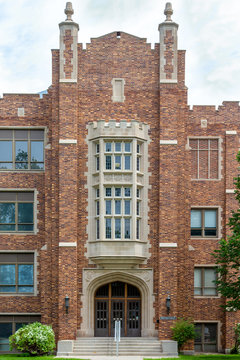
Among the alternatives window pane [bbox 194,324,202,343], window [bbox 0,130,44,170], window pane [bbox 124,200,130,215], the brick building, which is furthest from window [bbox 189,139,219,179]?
window [bbox 0,130,44,170]

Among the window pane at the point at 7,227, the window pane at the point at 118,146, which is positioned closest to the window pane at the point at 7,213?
the window pane at the point at 7,227

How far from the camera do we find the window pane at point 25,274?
30156 mm

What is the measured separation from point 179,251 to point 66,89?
9218 millimetres

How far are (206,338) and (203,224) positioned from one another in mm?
5517

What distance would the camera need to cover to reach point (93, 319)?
93.9 ft

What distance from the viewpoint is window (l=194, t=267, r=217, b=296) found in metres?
30.4

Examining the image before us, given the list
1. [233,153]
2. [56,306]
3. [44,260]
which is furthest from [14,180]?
[233,153]

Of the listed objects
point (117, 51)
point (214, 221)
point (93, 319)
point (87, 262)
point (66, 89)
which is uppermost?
point (117, 51)

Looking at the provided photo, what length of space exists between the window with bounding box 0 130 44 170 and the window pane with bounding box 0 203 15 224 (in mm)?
1848

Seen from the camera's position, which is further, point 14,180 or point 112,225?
point 14,180

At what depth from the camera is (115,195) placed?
1115 inches

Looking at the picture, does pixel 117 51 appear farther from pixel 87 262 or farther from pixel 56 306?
pixel 56 306

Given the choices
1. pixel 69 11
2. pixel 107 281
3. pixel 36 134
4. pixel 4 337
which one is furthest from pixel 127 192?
pixel 4 337

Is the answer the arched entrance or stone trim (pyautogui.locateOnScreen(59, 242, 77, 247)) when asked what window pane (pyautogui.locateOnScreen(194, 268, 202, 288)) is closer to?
the arched entrance
